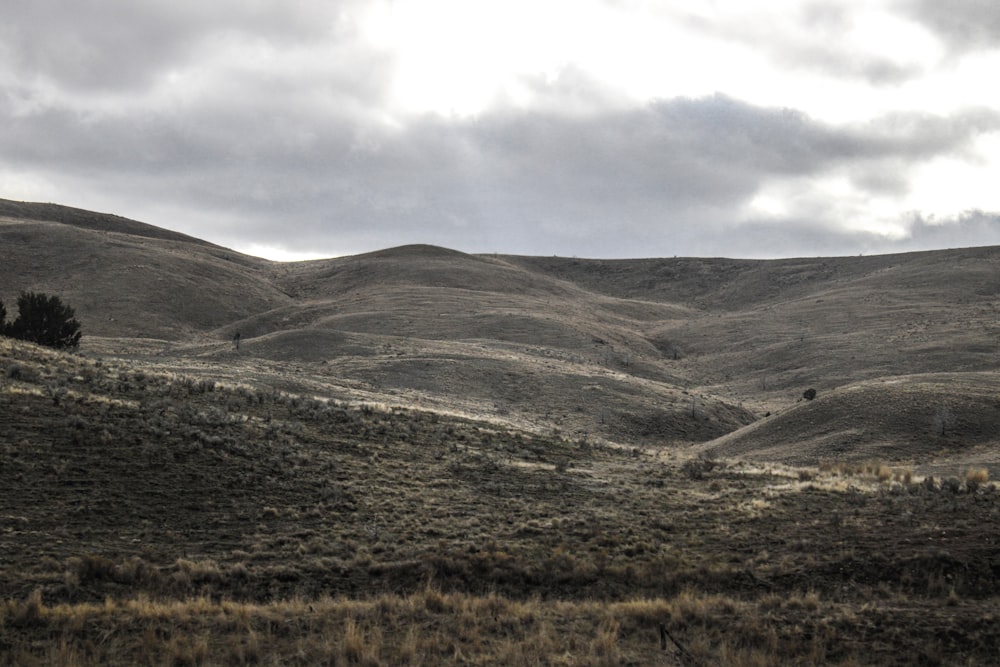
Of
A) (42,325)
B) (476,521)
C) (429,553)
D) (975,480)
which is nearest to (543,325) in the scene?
(42,325)

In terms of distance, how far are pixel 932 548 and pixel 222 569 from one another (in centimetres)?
1382

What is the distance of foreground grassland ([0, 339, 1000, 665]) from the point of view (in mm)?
10477

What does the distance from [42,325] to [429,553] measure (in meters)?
38.9

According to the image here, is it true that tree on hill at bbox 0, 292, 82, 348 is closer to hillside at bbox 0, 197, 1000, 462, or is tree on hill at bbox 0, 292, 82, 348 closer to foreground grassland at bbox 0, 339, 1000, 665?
hillside at bbox 0, 197, 1000, 462

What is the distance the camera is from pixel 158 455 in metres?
18.5

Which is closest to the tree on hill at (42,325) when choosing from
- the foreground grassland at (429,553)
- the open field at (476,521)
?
the open field at (476,521)

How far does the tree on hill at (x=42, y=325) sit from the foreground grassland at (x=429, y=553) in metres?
19.8

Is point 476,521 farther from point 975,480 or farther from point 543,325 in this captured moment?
point 543,325

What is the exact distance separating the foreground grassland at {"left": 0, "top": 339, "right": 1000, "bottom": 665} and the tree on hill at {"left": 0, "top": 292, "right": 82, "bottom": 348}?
65.0ft

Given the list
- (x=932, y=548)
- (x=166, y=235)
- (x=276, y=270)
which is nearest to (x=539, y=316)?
(x=276, y=270)

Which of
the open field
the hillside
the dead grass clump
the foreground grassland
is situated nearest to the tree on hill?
the hillside

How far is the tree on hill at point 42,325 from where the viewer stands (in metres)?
41.7

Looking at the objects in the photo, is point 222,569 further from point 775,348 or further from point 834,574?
point 775,348

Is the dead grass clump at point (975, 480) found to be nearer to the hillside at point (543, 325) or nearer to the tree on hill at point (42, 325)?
the hillside at point (543, 325)
